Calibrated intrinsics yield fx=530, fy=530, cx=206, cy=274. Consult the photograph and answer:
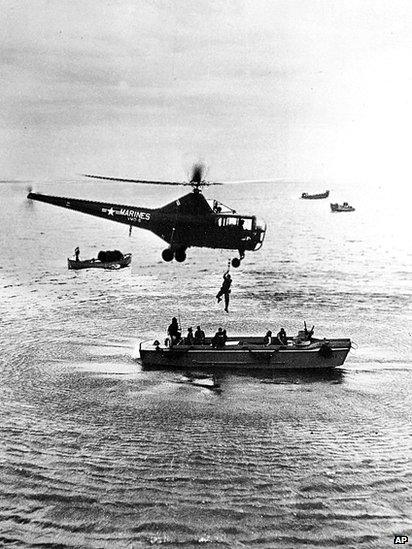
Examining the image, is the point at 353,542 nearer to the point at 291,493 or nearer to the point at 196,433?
the point at 291,493

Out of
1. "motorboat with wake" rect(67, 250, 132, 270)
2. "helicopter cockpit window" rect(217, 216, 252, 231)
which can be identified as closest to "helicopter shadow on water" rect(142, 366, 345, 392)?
"helicopter cockpit window" rect(217, 216, 252, 231)

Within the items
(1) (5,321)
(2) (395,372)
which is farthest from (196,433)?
(1) (5,321)

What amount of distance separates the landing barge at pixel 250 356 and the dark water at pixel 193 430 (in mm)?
994

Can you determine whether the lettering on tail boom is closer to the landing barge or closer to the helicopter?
the helicopter

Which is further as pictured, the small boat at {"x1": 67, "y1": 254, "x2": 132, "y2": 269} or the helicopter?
the small boat at {"x1": 67, "y1": 254, "x2": 132, "y2": 269}

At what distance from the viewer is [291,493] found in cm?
1806

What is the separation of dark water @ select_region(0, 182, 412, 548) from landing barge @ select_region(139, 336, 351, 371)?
994mm

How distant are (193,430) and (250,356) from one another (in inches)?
354

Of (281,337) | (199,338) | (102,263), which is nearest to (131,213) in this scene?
(199,338)

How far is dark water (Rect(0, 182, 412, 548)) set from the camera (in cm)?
1644

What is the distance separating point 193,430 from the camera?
23.1 metres

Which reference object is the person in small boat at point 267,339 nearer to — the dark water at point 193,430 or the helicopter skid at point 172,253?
the dark water at point 193,430

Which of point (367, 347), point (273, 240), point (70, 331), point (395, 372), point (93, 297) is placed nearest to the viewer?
point (395, 372)

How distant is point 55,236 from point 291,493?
87.6 meters
